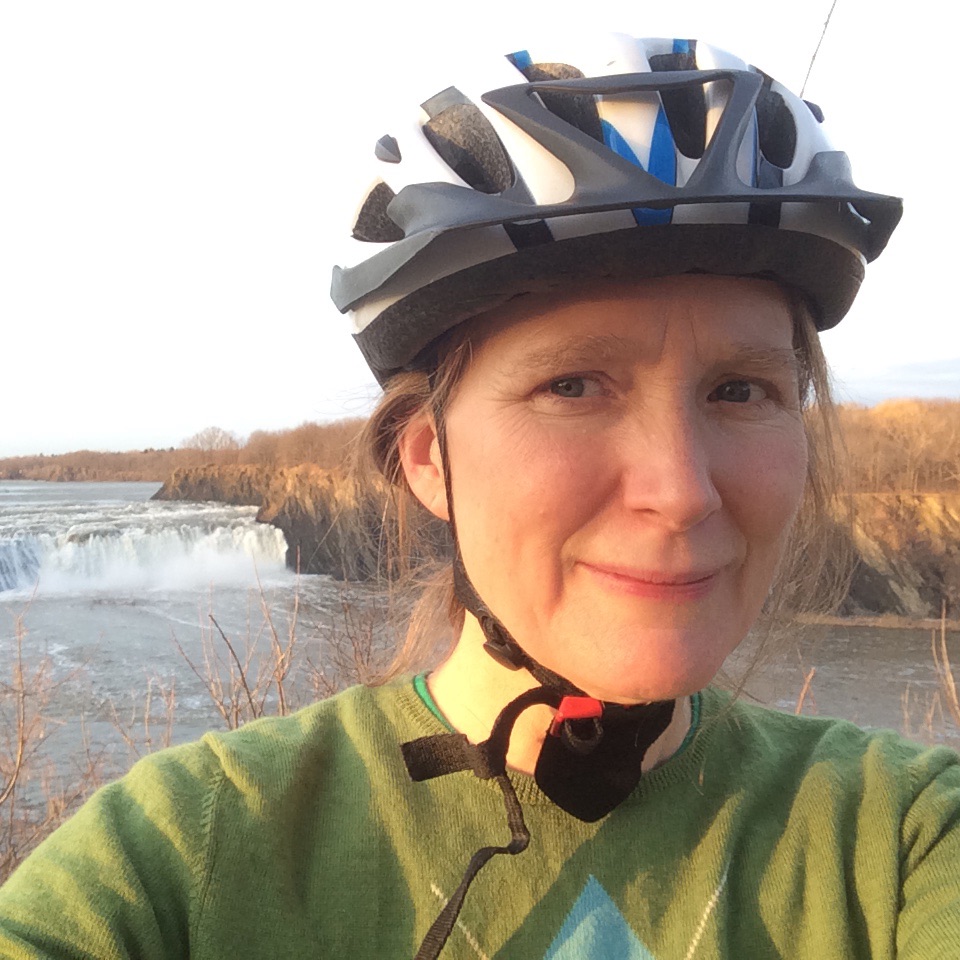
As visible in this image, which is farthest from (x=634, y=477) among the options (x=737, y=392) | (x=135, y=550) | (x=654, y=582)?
(x=135, y=550)

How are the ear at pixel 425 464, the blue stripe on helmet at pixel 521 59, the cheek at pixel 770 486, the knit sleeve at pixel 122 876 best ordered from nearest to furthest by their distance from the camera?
the knit sleeve at pixel 122 876 → the cheek at pixel 770 486 → the blue stripe on helmet at pixel 521 59 → the ear at pixel 425 464

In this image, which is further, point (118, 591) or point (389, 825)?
point (118, 591)

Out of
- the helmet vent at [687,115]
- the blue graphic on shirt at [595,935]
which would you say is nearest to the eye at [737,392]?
the helmet vent at [687,115]

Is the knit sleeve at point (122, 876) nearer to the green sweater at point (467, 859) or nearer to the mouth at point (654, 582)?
the green sweater at point (467, 859)

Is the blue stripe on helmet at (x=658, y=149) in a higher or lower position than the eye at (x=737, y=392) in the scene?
higher

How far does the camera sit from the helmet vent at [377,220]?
1666 mm

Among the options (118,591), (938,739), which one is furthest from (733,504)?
(118,591)

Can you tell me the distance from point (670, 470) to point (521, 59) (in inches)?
34.0

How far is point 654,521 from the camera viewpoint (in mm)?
1263

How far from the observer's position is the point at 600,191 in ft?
4.42

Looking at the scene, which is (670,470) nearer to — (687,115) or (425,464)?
(425,464)

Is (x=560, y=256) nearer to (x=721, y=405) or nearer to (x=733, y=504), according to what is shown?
(x=721, y=405)

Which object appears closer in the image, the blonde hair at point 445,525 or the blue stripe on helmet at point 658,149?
the blue stripe on helmet at point 658,149

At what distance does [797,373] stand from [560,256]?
1.69 ft
